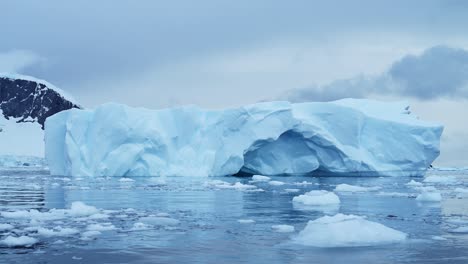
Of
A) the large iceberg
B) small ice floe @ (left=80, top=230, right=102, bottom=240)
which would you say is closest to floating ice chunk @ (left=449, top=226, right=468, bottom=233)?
small ice floe @ (left=80, top=230, right=102, bottom=240)

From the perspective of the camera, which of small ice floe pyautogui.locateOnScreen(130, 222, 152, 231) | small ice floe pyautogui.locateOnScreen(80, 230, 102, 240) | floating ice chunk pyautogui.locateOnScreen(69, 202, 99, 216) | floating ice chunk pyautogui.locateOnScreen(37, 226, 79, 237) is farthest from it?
floating ice chunk pyautogui.locateOnScreen(69, 202, 99, 216)

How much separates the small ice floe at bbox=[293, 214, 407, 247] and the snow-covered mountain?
8885 centimetres

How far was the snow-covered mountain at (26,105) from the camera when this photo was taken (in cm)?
9506

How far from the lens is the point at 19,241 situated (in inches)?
313

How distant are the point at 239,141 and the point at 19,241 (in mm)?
21106

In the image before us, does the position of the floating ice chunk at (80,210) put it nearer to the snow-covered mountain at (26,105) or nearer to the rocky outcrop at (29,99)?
the snow-covered mountain at (26,105)

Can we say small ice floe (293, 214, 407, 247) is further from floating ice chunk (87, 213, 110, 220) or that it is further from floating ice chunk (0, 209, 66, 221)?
floating ice chunk (0, 209, 66, 221)

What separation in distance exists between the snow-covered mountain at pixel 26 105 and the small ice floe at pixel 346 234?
3498 inches

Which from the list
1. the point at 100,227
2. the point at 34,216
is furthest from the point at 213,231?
the point at 34,216

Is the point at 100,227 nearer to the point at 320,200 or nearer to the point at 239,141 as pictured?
the point at 320,200

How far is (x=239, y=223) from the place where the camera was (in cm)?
1043

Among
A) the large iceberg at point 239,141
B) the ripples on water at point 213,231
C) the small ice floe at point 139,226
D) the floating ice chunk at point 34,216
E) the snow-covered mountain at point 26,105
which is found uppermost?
the snow-covered mountain at point 26,105

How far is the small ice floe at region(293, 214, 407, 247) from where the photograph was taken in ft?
26.7

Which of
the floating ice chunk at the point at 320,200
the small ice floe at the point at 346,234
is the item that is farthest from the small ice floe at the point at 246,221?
the floating ice chunk at the point at 320,200
